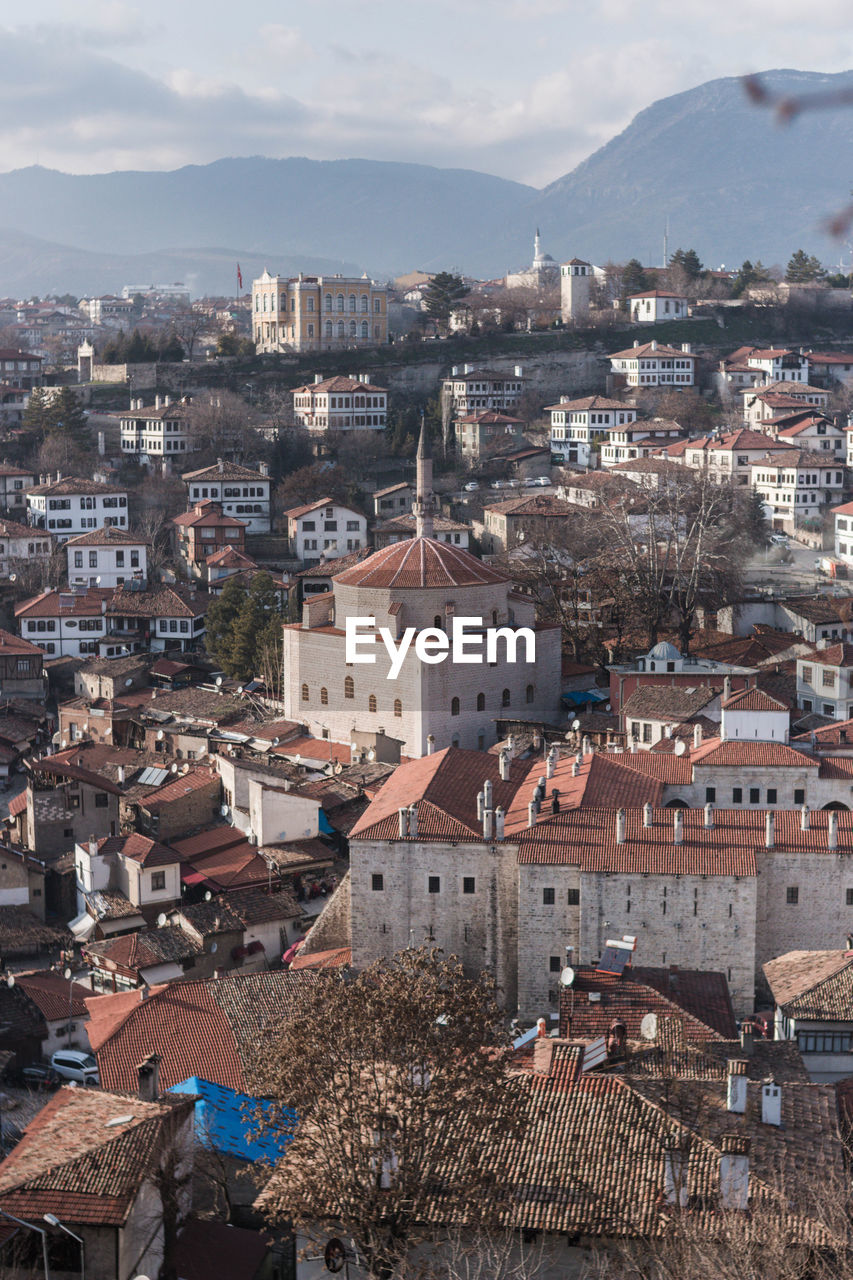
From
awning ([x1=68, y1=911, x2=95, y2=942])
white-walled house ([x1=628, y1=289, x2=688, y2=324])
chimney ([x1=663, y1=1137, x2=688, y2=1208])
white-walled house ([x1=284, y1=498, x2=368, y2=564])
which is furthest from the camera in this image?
Answer: white-walled house ([x1=628, y1=289, x2=688, y2=324])

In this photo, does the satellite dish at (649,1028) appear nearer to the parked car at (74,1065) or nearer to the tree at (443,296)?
the parked car at (74,1065)

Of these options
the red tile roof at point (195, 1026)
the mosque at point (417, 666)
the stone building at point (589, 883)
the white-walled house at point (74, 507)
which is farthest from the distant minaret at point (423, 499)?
the red tile roof at point (195, 1026)

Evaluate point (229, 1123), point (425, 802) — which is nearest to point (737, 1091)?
point (229, 1123)

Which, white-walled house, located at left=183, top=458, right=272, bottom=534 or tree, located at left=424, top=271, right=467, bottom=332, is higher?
tree, located at left=424, top=271, right=467, bottom=332

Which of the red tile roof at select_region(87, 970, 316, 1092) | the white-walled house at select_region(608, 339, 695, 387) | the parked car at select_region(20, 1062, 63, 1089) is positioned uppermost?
the white-walled house at select_region(608, 339, 695, 387)

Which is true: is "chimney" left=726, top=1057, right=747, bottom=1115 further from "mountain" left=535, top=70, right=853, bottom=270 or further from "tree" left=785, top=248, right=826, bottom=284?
"tree" left=785, top=248, right=826, bottom=284

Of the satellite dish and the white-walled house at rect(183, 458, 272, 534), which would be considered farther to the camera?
the white-walled house at rect(183, 458, 272, 534)

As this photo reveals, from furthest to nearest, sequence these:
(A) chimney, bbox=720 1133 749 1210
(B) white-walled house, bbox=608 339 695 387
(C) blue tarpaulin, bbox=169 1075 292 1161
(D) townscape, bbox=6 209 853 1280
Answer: (B) white-walled house, bbox=608 339 695 387
(C) blue tarpaulin, bbox=169 1075 292 1161
(D) townscape, bbox=6 209 853 1280
(A) chimney, bbox=720 1133 749 1210

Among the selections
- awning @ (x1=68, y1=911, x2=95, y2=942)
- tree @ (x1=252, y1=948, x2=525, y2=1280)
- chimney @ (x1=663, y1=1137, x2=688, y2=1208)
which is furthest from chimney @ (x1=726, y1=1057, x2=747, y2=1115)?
awning @ (x1=68, y1=911, x2=95, y2=942)
